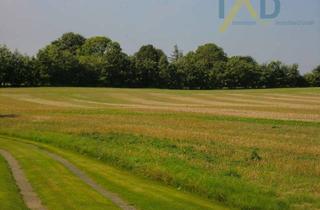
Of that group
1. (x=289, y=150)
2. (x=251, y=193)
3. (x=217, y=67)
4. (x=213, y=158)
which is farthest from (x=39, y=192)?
(x=217, y=67)

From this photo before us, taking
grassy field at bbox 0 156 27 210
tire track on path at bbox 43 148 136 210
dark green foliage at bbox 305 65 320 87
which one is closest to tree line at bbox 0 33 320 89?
dark green foliage at bbox 305 65 320 87

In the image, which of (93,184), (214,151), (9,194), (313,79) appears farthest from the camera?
(313,79)

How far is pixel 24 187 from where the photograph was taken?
19188 mm

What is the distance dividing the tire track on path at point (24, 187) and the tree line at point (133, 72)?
113 m

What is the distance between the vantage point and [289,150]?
2988 cm

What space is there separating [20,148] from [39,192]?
1455 cm

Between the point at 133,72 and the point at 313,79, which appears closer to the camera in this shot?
the point at 133,72

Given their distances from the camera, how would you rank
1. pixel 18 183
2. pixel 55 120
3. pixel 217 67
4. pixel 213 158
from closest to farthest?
pixel 18 183
pixel 213 158
pixel 55 120
pixel 217 67

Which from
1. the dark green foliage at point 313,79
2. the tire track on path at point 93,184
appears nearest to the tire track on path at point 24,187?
the tire track on path at point 93,184

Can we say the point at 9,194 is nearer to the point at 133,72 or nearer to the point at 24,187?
the point at 24,187

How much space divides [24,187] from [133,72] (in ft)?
460

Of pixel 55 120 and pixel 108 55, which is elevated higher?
pixel 108 55

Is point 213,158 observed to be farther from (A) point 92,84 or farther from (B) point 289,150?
(A) point 92,84

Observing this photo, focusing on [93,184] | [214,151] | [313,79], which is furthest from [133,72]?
[93,184]
